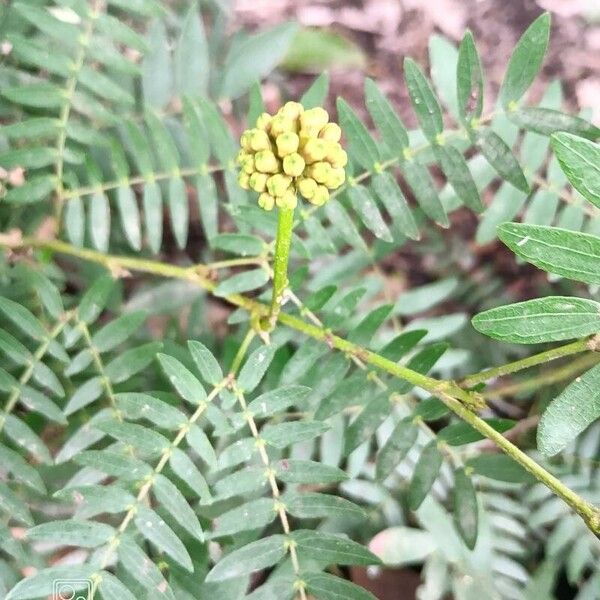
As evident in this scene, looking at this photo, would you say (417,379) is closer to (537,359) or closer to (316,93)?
(537,359)

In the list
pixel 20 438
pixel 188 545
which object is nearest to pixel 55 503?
pixel 20 438

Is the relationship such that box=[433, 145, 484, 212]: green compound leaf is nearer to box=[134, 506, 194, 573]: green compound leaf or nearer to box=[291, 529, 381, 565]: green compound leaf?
box=[291, 529, 381, 565]: green compound leaf

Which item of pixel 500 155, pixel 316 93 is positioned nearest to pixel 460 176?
pixel 500 155

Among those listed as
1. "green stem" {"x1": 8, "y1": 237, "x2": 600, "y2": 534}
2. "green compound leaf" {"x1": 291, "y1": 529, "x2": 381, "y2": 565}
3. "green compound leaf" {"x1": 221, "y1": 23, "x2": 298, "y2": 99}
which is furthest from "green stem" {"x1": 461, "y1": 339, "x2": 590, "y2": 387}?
"green compound leaf" {"x1": 221, "y1": 23, "x2": 298, "y2": 99}

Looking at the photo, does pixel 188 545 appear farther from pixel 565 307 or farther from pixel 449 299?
pixel 449 299

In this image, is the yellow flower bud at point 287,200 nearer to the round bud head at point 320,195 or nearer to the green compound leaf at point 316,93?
the round bud head at point 320,195

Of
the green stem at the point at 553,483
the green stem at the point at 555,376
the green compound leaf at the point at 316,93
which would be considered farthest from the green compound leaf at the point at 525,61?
the green stem at the point at 555,376

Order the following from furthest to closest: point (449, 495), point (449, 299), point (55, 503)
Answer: point (449, 299) < point (449, 495) < point (55, 503)
